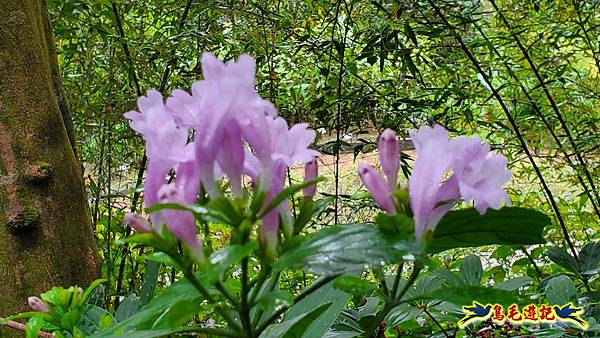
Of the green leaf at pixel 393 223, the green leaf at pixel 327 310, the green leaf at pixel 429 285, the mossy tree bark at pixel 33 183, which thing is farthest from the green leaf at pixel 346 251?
the mossy tree bark at pixel 33 183

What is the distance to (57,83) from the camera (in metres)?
0.93

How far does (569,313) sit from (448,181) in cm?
37

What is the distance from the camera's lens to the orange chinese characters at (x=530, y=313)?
577mm

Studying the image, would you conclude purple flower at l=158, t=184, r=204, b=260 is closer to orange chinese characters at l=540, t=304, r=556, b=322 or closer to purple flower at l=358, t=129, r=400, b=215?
purple flower at l=358, t=129, r=400, b=215

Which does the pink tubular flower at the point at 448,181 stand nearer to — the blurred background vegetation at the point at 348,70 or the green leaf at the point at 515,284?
the green leaf at the point at 515,284

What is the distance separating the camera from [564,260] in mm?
831

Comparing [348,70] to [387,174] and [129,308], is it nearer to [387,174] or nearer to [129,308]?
[129,308]

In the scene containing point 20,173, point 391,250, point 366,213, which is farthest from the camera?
point 366,213

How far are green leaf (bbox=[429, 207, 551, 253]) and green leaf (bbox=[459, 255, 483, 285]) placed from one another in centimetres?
30

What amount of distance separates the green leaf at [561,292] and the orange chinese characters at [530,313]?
88 mm

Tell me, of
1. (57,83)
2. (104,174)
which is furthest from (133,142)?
(57,83)

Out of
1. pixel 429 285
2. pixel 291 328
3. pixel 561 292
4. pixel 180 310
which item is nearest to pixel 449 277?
pixel 429 285

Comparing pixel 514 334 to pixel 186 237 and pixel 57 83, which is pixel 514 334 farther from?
pixel 57 83

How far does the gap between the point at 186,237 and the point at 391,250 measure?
11 centimetres
